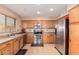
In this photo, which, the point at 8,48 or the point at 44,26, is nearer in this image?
the point at 8,48

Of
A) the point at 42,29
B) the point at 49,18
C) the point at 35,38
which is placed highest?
the point at 49,18

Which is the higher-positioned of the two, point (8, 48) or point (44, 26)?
point (44, 26)

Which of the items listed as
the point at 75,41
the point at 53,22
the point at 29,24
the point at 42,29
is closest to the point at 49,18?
the point at 53,22

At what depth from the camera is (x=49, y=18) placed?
9.80 metres

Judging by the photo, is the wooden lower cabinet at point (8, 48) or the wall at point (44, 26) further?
the wall at point (44, 26)

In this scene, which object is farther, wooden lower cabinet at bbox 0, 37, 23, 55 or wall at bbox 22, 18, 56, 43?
wall at bbox 22, 18, 56, 43

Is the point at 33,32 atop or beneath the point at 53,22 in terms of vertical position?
beneath
